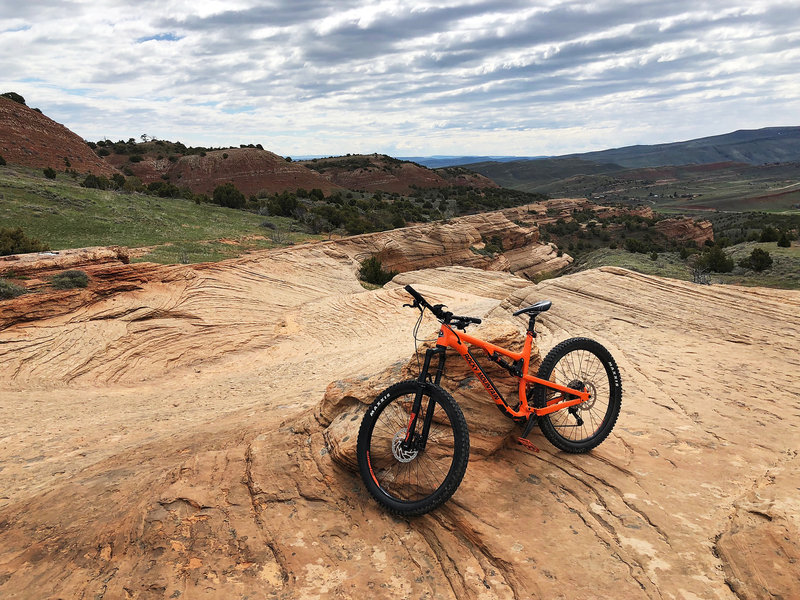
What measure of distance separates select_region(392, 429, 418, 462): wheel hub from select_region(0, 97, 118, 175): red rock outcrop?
57.5 metres

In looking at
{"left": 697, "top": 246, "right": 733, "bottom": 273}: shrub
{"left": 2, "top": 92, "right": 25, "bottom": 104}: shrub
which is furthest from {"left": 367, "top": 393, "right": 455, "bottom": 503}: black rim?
{"left": 2, "top": 92, "right": 25, "bottom": 104}: shrub

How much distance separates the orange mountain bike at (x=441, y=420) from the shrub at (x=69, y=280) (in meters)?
11.8

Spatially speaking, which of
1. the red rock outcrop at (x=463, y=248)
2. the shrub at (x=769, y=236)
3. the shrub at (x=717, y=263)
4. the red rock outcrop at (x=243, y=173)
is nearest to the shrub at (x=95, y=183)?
the red rock outcrop at (x=463, y=248)

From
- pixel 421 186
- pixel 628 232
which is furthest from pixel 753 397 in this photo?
pixel 421 186

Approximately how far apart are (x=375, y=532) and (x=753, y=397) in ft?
18.4

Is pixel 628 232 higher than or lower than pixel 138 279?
lower

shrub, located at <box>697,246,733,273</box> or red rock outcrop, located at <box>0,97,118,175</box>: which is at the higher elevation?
red rock outcrop, located at <box>0,97,118,175</box>

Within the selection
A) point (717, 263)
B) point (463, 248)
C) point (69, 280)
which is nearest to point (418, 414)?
point (69, 280)

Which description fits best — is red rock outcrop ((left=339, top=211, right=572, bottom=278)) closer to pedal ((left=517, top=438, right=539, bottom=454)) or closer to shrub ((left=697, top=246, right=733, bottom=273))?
shrub ((left=697, top=246, right=733, bottom=273))

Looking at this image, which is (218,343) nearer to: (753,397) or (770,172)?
(753,397)

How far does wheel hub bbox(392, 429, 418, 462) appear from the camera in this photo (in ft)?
13.4

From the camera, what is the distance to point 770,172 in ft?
489

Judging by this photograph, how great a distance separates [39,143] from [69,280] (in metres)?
51.5

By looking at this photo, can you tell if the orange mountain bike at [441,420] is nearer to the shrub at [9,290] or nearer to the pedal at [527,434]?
the pedal at [527,434]
